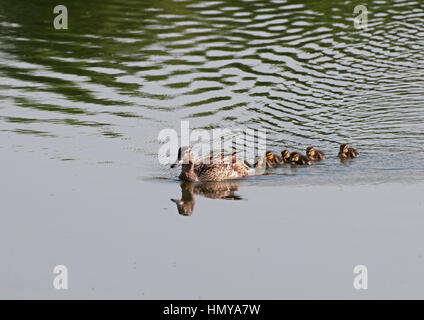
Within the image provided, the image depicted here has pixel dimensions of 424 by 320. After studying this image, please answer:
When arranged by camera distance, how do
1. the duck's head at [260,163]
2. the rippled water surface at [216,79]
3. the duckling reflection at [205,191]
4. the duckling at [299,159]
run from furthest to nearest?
the rippled water surface at [216,79] < the duck's head at [260,163] < the duckling at [299,159] < the duckling reflection at [205,191]

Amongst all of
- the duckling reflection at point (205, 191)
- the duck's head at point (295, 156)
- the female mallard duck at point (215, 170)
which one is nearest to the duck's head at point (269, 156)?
the duck's head at point (295, 156)

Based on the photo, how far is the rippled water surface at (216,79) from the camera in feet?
46.1

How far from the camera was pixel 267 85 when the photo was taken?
1678 centimetres

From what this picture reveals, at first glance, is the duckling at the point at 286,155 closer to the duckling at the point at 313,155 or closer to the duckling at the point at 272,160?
the duckling at the point at 272,160

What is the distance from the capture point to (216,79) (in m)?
17.2

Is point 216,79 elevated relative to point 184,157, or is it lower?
elevated

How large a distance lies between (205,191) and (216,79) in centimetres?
494

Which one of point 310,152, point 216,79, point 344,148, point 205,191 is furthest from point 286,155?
point 216,79

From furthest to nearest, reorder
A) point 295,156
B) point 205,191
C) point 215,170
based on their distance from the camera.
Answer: point 295,156
point 215,170
point 205,191

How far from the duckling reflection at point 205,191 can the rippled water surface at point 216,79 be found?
21.7 inches

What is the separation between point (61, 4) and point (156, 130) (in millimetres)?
8241

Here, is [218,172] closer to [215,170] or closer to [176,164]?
[215,170]

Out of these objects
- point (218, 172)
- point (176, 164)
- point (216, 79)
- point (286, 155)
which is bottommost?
point (218, 172)

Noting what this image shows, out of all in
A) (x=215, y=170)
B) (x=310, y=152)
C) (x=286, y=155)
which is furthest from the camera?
(x=286, y=155)
